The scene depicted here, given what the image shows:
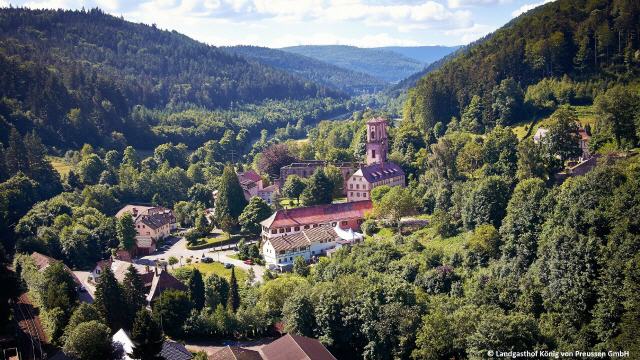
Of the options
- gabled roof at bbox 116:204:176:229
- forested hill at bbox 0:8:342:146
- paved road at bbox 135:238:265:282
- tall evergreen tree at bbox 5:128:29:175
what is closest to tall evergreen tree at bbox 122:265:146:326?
paved road at bbox 135:238:265:282

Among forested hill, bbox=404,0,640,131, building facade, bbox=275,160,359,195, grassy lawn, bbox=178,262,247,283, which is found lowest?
grassy lawn, bbox=178,262,247,283

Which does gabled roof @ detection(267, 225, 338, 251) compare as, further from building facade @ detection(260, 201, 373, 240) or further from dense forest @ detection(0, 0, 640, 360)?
dense forest @ detection(0, 0, 640, 360)

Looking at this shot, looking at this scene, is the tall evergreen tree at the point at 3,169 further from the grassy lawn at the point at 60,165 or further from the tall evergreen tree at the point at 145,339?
the tall evergreen tree at the point at 145,339

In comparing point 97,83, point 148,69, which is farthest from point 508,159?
point 148,69

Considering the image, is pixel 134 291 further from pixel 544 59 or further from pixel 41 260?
pixel 544 59

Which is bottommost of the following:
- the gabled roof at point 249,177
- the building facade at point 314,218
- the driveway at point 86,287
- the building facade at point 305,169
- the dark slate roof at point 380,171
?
the driveway at point 86,287

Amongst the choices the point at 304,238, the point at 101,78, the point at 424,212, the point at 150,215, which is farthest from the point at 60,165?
the point at 424,212

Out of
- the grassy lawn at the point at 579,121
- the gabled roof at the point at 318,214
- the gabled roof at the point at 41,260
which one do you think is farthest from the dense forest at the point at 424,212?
the gabled roof at the point at 318,214
